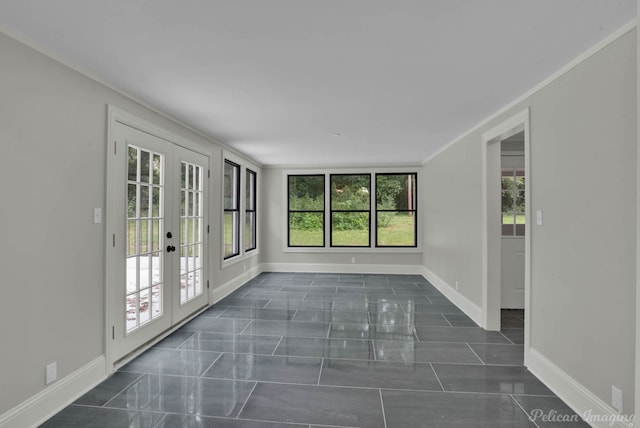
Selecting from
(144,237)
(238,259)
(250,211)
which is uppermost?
(250,211)

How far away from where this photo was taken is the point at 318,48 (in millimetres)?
2113

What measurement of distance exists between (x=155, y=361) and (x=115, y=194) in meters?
1.50

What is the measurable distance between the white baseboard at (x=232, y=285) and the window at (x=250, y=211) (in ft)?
1.58

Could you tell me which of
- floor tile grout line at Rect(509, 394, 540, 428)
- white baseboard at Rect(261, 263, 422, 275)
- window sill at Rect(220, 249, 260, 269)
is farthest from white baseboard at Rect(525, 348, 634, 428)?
white baseboard at Rect(261, 263, 422, 275)

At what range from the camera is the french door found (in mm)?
2838

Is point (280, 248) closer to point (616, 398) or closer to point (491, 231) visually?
point (491, 231)

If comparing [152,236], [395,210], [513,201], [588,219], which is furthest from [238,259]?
[588,219]

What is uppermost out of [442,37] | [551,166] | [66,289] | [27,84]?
[442,37]

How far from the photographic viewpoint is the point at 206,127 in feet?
13.5

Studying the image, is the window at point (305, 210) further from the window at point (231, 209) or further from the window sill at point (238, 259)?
the window at point (231, 209)

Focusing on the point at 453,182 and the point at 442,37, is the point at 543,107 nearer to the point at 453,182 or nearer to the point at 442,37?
the point at 442,37

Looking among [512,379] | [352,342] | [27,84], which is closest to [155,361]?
[352,342]

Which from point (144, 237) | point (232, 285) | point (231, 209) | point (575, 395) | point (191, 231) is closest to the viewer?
point (575, 395)

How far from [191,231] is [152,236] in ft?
2.70
